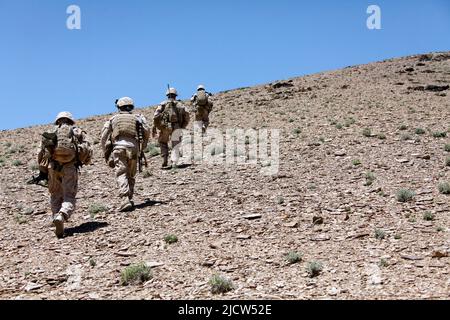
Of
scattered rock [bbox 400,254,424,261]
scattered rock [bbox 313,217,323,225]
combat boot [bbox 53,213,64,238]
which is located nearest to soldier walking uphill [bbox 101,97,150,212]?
combat boot [bbox 53,213,64,238]

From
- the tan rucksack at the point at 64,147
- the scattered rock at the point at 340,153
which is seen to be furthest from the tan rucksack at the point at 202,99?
the tan rucksack at the point at 64,147

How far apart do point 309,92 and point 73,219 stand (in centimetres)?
2988

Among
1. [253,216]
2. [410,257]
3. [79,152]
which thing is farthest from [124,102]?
[410,257]

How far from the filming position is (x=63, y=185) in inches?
379

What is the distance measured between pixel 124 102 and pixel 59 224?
3468 millimetres

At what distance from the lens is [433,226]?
7.99m

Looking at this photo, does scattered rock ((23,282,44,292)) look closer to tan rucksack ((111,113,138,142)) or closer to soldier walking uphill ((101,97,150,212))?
soldier walking uphill ((101,97,150,212))

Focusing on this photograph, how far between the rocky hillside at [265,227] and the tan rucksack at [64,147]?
57.2 inches

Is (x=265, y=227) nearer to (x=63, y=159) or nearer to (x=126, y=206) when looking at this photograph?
(x=126, y=206)

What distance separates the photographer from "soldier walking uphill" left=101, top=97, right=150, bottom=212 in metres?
10.9

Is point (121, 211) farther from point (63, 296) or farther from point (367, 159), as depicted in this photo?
point (367, 159)

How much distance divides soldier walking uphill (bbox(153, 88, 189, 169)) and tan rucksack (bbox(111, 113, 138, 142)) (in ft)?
16.3

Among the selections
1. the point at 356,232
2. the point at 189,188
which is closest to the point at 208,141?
the point at 189,188
